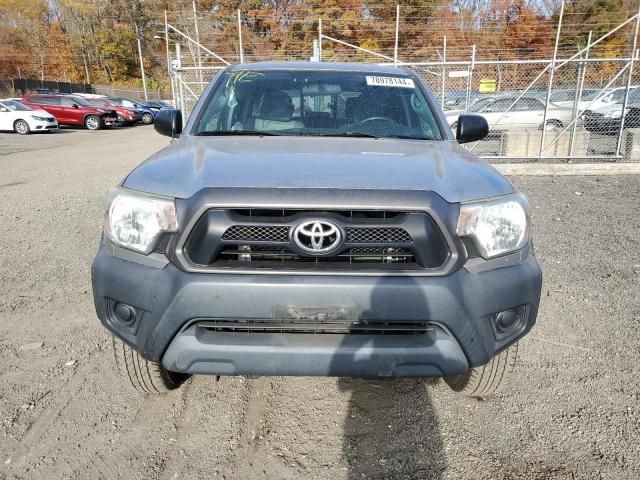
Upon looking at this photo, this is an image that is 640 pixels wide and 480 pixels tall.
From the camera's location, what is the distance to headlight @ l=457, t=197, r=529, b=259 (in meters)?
2.08

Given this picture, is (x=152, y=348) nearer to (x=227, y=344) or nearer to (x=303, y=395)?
(x=227, y=344)

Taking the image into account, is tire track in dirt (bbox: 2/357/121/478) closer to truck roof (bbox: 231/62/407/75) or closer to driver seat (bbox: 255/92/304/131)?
driver seat (bbox: 255/92/304/131)

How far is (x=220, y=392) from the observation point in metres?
2.78

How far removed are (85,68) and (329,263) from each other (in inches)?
2325

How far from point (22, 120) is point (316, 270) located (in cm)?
2359

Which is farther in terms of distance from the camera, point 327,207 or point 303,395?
point 303,395

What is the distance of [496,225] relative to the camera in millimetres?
2133

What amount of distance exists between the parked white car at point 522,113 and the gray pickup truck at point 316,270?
12.4 m

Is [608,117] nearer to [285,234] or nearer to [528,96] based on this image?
[528,96]

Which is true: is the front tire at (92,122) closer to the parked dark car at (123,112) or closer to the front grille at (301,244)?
the parked dark car at (123,112)

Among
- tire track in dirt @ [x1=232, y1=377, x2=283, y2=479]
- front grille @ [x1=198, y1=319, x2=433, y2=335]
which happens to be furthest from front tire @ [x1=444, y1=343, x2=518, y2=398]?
tire track in dirt @ [x1=232, y1=377, x2=283, y2=479]

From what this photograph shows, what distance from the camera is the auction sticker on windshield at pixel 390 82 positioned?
3.54 meters

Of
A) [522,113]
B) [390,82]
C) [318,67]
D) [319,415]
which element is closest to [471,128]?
[390,82]

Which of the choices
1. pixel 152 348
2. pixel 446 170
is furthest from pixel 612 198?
pixel 152 348
